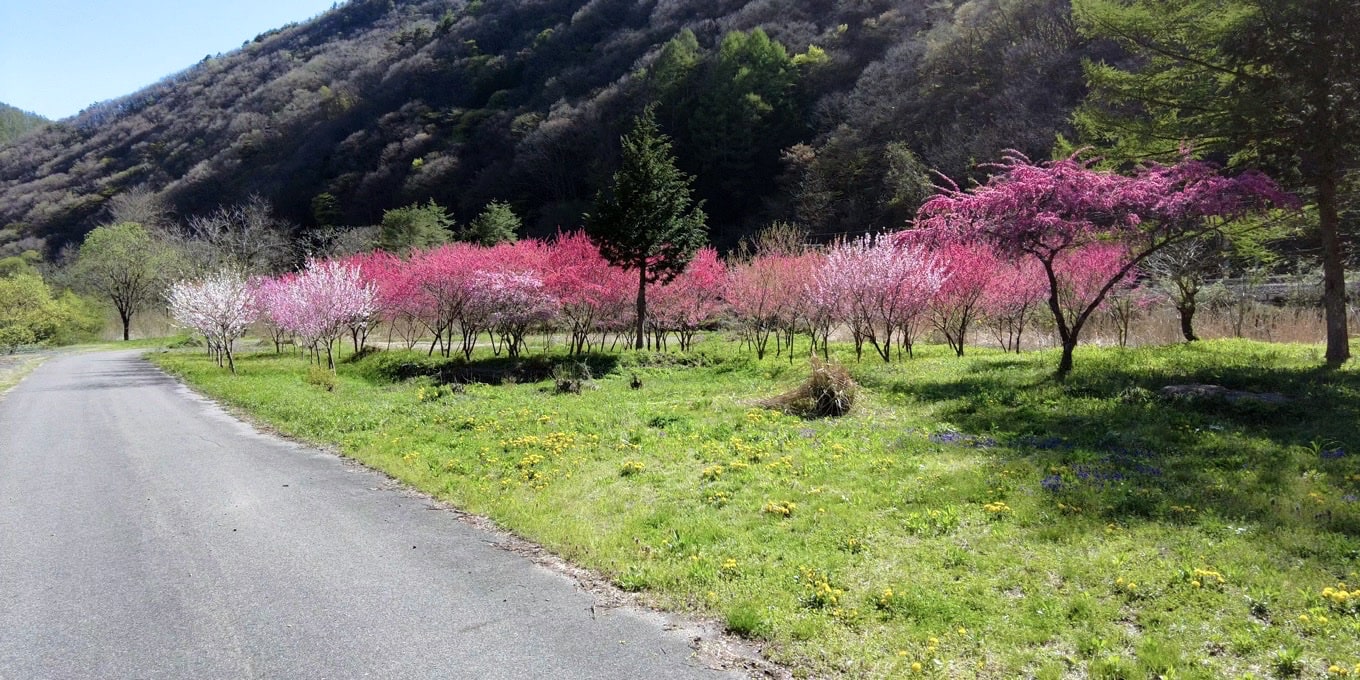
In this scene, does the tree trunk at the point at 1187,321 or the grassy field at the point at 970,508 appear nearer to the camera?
the grassy field at the point at 970,508

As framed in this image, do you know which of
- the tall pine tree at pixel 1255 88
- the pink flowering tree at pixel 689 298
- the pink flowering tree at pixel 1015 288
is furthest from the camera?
the pink flowering tree at pixel 689 298

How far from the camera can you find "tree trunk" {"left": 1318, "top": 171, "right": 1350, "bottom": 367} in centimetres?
1245

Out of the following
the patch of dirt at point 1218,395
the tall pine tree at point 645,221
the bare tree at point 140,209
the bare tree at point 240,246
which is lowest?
the patch of dirt at point 1218,395

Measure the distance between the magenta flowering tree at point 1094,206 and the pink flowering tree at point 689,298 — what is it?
561 inches

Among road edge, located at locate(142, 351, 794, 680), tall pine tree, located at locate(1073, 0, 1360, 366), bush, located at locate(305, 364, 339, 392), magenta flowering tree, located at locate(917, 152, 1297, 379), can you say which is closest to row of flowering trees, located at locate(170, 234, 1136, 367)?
bush, located at locate(305, 364, 339, 392)

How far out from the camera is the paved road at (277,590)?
14.4 feet

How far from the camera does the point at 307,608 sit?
517 centimetres

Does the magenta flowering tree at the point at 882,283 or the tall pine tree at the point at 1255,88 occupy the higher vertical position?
the tall pine tree at the point at 1255,88

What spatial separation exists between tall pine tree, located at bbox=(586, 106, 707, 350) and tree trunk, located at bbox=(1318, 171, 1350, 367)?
714 inches

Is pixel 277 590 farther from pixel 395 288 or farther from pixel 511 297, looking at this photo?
pixel 395 288

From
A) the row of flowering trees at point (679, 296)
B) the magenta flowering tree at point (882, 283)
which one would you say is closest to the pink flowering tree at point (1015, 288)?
the row of flowering trees at point (679, 296)

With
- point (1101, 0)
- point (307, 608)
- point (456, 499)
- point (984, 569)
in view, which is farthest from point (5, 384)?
point (1101, 0)

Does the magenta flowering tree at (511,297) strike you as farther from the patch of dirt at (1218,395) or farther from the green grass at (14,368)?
the patch of dirt at (1218,395)

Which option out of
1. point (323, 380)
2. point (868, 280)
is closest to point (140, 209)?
point (323, 380)
